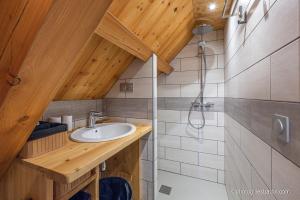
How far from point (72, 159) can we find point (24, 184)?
0.28m

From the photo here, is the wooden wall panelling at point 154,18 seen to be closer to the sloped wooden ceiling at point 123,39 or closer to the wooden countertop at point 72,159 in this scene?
the sloped wooden ceiling at point 123,39

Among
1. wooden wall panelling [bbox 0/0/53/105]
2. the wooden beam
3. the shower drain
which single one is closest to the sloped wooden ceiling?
the wooden beam

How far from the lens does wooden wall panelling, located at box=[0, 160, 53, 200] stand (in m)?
0.74

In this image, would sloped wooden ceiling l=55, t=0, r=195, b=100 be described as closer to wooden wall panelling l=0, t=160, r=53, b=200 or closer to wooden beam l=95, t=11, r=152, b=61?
wooden beam l=95, t=11, r=152, b=61

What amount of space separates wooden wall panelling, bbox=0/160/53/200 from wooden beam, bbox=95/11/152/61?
836 mm

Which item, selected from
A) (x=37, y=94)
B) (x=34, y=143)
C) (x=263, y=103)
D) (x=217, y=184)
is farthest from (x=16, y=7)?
(x=217, y=184)

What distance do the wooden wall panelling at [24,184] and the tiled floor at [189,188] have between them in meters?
1.49

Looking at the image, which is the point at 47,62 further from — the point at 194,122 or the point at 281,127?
the point at 194,122

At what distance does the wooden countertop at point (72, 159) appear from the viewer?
682 millimetres

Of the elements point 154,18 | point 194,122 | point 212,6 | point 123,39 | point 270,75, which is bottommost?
point 194,122

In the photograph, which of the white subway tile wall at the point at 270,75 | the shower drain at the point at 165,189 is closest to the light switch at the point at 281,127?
the white subway tile wall at the point at 270,75

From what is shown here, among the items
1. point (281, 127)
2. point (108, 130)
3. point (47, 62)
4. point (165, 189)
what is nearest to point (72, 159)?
point (47, 62)

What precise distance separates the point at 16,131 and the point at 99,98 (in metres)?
1.19

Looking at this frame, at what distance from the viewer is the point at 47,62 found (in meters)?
0.61
